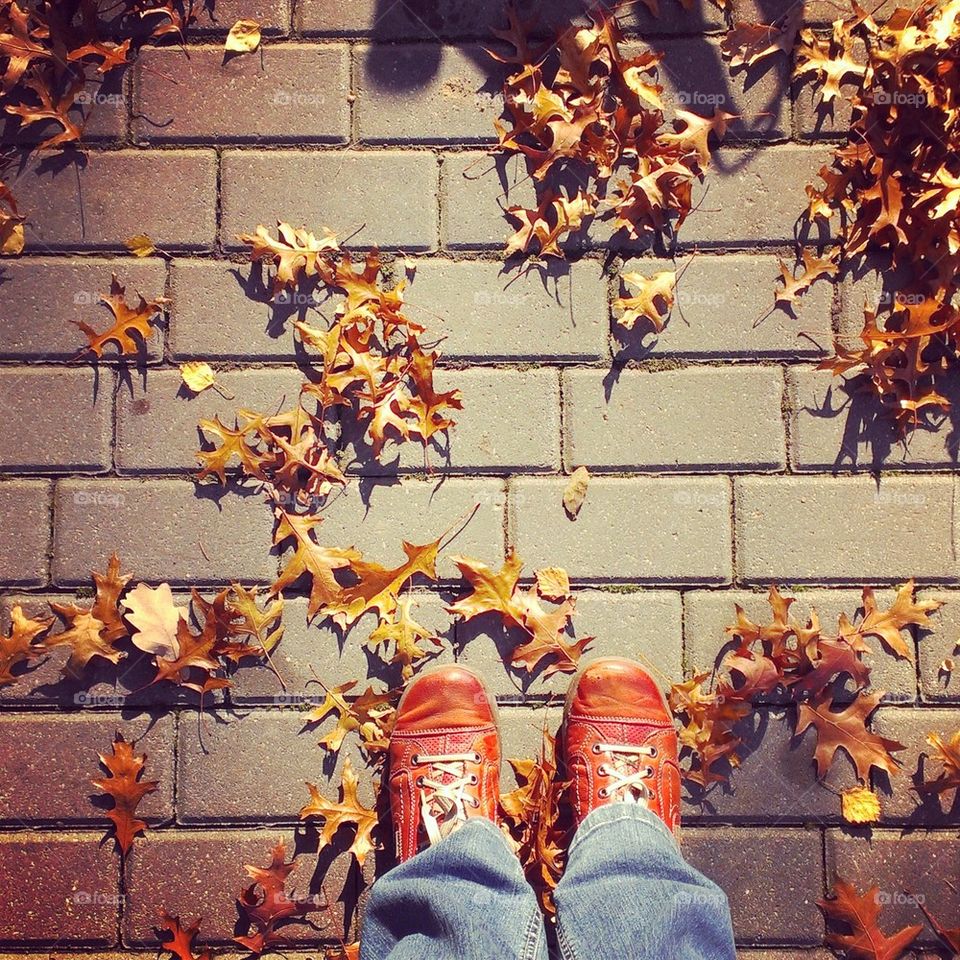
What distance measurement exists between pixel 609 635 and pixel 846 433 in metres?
0.81

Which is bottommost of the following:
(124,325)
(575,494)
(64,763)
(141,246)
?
(64,763)

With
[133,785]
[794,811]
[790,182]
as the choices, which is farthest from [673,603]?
[133,785]

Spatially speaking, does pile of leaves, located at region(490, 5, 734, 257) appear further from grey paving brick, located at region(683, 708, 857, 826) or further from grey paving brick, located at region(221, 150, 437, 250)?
grey paving brick, located at region(683, 708, 857, 826)

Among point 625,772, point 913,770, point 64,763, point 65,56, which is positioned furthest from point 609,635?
point 65,56

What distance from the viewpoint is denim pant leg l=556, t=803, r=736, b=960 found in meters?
1.55

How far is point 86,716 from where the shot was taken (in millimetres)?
1924

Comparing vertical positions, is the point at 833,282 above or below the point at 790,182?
below

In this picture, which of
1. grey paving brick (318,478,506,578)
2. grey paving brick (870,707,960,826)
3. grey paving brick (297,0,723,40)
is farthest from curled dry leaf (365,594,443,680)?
grey paving brick (297,0,723,40)

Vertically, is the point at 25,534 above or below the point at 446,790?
above

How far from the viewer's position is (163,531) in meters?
1.93

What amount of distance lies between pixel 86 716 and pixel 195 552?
1.65ft

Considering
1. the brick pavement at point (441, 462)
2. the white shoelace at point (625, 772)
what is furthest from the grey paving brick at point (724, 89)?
the white shoelace at point (625, 772)

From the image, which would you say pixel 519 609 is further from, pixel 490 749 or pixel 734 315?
pixel 734 315

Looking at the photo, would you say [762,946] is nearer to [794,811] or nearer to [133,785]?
[794,811]
